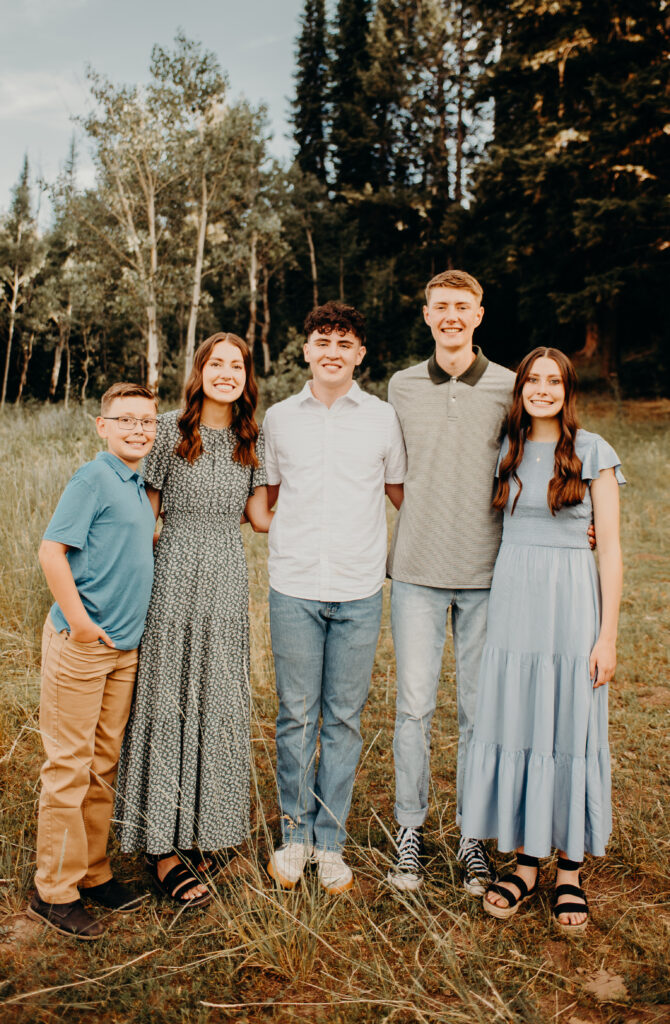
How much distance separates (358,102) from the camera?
27875 millimetres

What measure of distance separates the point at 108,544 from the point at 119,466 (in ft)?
0.94

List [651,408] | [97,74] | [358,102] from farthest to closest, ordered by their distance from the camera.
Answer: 1. [358,102]
2. [97,74]
3. [651,408]

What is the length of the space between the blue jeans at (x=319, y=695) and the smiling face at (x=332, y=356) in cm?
84

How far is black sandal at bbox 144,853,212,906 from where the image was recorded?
2594mm

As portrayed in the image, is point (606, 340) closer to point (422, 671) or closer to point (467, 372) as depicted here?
point (467, 372)

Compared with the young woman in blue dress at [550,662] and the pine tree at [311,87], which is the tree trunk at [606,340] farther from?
the pine tree at [311,87]

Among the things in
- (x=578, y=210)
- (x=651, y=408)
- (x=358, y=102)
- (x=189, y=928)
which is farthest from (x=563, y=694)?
(x=358, y=102)

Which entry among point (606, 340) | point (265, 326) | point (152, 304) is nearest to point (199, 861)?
point (606, 340)

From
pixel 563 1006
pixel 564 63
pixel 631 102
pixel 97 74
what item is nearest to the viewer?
pixel 563 1006

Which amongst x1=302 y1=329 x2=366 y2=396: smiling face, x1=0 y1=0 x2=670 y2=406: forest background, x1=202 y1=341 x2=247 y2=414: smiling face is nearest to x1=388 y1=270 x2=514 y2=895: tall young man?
x1=302 y1=329 x2=366 y2=396: smiling face

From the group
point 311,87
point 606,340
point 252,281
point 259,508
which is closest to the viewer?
point 259,508

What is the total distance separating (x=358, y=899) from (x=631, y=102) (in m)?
15.0

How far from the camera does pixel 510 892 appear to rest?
2.57 m

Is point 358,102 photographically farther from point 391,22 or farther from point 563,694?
point 563,694
